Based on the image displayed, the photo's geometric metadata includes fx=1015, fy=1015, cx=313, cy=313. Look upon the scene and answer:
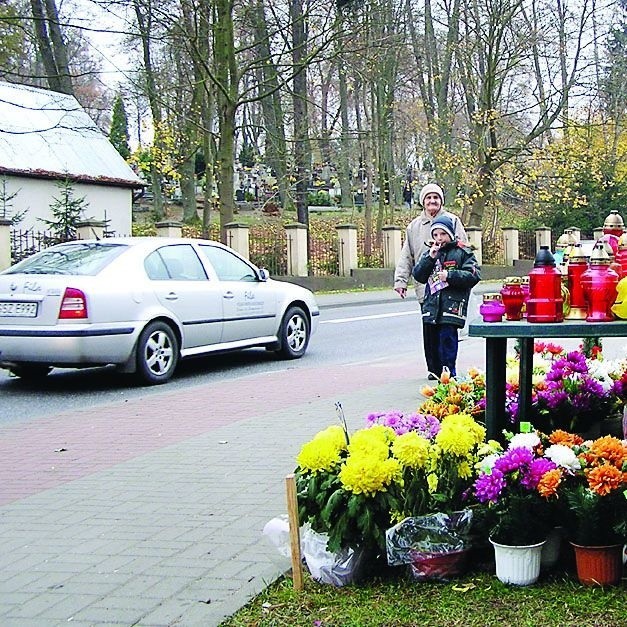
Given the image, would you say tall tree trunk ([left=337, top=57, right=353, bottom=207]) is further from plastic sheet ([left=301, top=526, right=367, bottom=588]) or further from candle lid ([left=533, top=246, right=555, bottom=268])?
plastic sheet ([left=301, top=526, right=367, bottom=588])

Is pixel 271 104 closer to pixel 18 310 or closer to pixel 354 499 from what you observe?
pixel 18 310

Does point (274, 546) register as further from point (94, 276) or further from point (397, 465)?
point (94, 276)

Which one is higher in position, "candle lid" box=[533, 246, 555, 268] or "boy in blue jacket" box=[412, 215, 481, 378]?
"candle lid" box=[533, 246, 555, 268]

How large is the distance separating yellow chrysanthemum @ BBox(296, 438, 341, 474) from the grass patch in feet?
1.64

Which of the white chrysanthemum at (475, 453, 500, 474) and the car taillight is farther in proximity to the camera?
the car taillight

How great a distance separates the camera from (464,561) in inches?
169

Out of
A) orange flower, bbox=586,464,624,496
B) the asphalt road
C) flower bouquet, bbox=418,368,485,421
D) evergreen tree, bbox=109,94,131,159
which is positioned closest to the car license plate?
the asphalt road

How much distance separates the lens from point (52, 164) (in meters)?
39.6

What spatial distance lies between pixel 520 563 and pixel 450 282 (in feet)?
16.3

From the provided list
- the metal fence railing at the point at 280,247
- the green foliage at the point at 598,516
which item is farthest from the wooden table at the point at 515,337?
the metal fence railing at the point at 280,247

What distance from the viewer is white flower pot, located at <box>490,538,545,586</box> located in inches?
161

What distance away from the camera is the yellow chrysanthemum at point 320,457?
447cm

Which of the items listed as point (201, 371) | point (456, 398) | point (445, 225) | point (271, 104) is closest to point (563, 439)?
point (456, 398)

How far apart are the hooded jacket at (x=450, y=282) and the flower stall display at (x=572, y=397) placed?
8.70ft
